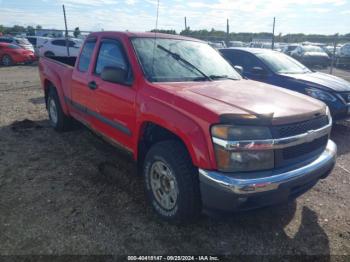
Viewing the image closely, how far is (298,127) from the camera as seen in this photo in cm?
283

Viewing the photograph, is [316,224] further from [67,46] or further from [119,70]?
[67,46]

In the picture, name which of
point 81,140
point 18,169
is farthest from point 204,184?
point 81,140

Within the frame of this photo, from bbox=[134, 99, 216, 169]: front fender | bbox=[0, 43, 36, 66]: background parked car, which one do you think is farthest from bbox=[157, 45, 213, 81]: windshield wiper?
bbox=[0, 43, 36, 66]: background parked car

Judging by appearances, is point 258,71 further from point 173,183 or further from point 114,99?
point 173,183

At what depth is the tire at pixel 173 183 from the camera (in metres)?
2.83

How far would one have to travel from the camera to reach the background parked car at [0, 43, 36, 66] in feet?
60.4

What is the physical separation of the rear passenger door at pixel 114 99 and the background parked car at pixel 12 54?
16.9 meters

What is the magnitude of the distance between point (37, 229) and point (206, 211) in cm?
166

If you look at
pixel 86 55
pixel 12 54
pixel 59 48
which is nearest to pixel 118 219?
pixel 86 55

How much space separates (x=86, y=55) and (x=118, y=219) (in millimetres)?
2618

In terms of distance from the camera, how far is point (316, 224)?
3.32 metres

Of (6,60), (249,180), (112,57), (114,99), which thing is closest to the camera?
(249,180)

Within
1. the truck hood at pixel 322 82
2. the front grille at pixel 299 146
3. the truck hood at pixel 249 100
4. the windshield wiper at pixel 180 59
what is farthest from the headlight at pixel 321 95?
the windshield wiper at pixel 180 59

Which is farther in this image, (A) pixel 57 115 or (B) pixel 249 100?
Result: (A) pixel 57 115
